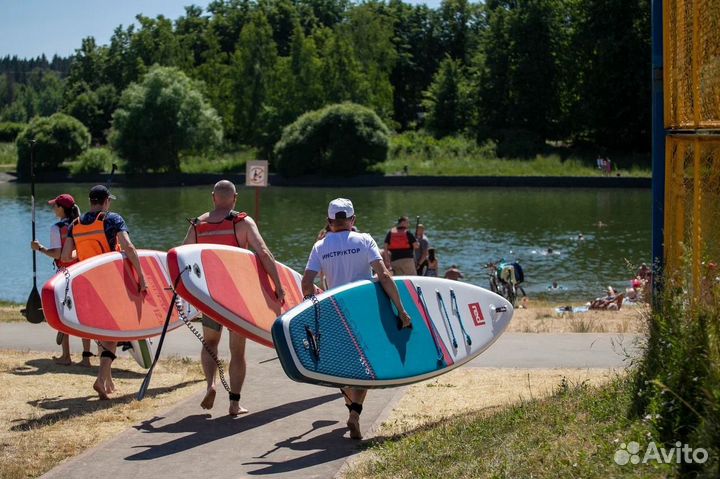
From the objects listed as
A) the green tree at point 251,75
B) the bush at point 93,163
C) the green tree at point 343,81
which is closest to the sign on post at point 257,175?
the bush at point 93,163

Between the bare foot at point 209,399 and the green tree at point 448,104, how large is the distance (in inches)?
3329

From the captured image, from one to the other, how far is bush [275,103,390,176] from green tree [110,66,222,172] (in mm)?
9273

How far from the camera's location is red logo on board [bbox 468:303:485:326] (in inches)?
347

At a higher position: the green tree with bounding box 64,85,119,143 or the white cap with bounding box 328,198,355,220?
the green tree with bounding box 64,85,119,143

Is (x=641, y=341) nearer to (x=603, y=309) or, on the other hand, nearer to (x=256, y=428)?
(x=256, y=428)

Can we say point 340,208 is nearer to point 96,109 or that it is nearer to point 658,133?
point 658,133

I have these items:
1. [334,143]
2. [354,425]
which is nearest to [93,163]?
[334,143]

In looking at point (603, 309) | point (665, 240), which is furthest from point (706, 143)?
point (603, 309)

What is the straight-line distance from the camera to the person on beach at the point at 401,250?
57.3 feet

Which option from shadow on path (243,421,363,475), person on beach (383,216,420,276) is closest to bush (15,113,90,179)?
person on beach (383,216,420,276)

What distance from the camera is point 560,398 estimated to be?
23.5 ft

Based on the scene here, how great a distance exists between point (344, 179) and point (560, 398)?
68.4m

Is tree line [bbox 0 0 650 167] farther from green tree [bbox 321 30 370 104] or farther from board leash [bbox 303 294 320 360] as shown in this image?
board leash [bbox 303 294 320 360]

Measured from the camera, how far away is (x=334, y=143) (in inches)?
3007
